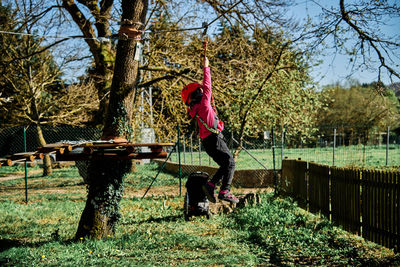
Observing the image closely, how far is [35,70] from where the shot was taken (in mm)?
19188

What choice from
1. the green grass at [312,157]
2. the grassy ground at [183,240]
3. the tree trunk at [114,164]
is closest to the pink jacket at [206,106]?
the tree trunk at [114,164]

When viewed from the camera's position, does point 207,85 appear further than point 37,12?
No

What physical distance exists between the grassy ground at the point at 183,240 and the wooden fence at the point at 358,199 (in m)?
0.27

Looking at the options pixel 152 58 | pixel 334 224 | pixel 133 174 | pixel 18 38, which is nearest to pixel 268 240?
pixel 334 224

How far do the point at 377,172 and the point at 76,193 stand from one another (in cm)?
1032

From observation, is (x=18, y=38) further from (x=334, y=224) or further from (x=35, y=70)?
(x=334, y=224)

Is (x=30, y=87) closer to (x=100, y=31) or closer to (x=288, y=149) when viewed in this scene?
(x=100, y=31)

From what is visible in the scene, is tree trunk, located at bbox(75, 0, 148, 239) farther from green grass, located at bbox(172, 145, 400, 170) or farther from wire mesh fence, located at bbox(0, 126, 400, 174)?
green grass, located at bbox(172, 145, 400, 170)

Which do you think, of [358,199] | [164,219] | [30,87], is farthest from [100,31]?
[358,199]

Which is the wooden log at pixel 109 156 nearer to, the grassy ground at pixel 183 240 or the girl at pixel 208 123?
the girl at pixel 208 123

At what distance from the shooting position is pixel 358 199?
6590mm

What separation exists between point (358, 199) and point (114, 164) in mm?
4774

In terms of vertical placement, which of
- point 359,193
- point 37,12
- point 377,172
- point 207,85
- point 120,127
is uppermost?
point 37,12

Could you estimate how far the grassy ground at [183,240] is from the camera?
5184 millimetres
